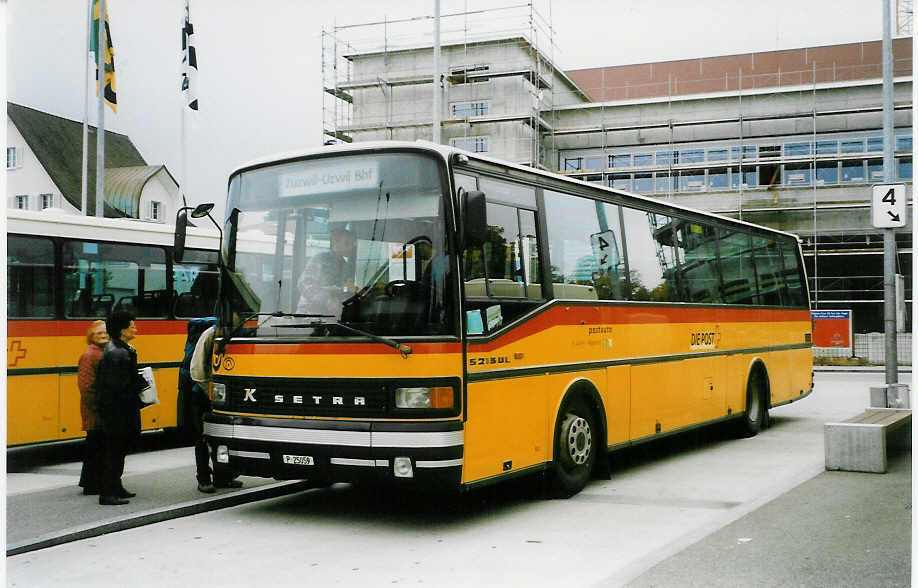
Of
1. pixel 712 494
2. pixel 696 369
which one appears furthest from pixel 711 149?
pixel 712 494

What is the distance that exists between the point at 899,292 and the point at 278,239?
43.3ft

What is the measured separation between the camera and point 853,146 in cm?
4028

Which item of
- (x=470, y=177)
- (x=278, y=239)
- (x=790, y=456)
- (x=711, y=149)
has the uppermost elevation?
(x=711, y=149)

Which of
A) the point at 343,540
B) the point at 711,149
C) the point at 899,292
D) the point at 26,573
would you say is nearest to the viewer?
the point at 26,573

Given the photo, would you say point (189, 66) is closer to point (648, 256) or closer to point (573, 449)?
point (648, 256)

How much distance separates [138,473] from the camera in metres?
10.7

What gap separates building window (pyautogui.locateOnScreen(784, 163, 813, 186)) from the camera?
4000 centimetres

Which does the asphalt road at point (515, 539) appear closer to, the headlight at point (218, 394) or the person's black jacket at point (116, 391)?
the headlight at point (218, 394)

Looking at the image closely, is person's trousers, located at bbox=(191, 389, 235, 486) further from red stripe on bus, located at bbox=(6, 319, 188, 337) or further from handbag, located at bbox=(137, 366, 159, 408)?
red stripe on bus, located at bbox=(6, 319, 188, 337)

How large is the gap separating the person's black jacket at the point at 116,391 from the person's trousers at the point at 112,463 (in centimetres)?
7

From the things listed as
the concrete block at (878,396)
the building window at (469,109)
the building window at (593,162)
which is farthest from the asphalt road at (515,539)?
the building window at (469,109)

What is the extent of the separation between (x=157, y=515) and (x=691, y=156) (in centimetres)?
3806

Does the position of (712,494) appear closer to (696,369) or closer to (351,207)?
(696,369)

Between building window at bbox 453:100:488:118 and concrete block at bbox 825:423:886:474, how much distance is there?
1419 inches
